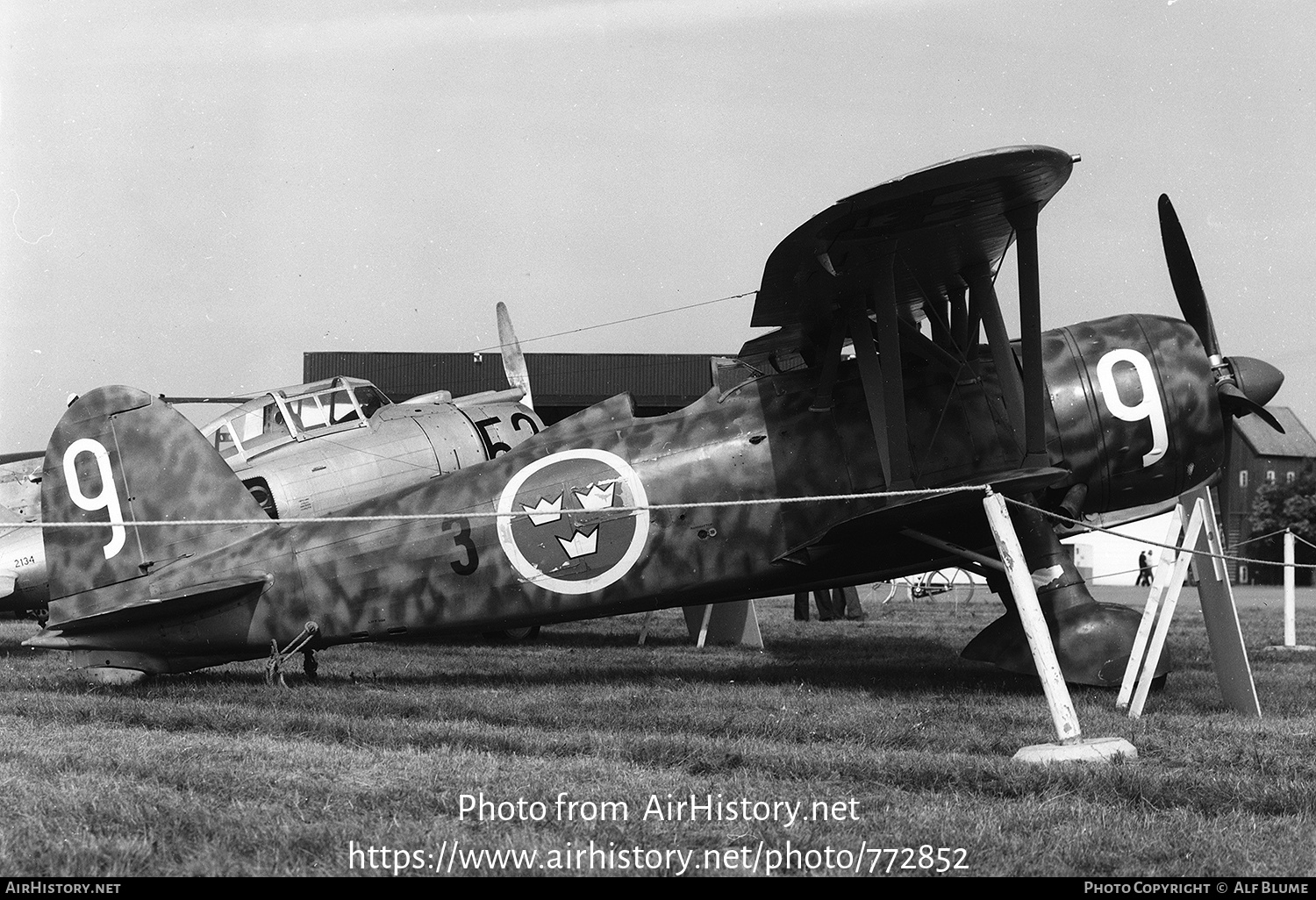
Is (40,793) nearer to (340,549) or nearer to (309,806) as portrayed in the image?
(309,806)

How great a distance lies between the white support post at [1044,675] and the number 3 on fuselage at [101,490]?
19.3 feet

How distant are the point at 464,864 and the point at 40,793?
6.57ft

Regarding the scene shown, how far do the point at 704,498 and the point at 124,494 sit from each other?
4030mm

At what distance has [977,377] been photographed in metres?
8.37

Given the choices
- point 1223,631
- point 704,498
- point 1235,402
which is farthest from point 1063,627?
point 704,498

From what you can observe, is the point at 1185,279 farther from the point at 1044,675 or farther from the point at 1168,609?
the point at 1044,675

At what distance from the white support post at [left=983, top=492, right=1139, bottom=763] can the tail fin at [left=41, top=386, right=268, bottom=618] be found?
495 centimetres

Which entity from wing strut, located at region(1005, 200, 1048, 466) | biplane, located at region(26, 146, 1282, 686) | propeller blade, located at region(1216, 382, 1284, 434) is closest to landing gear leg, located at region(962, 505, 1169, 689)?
biplane, located at region(26, 146, 1282, 686)

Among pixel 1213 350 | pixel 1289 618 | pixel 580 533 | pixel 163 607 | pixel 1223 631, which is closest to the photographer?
pixel 1223 631

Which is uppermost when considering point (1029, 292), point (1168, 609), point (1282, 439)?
point (1029, 292)

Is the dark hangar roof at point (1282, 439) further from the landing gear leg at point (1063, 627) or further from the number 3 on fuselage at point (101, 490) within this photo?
the number 3 on fuselage at point (101, 490)

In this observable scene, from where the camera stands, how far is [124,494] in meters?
8.31

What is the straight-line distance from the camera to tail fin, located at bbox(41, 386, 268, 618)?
8.22 metres

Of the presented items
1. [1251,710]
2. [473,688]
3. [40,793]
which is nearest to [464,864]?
[40,793]
